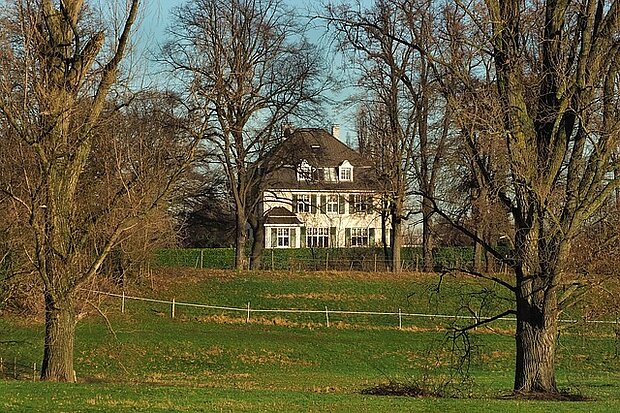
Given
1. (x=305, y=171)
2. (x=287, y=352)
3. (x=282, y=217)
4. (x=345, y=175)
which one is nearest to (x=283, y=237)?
(x=282, y=217)

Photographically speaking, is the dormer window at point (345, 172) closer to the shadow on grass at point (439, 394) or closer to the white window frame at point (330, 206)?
the white window frame at point (330, 206)

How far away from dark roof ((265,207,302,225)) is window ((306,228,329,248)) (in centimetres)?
133

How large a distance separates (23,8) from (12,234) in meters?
9.75

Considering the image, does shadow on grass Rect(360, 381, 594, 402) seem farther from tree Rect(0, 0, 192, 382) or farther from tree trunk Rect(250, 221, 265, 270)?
tree trunk Rect(250, 221, 265, 270)

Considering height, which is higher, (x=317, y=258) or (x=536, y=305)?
(x=317, y=258)

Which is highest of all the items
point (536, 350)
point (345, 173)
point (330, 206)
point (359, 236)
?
point (345, 173)

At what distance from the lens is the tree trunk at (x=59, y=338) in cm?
1697

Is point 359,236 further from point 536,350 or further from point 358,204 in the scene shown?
point 536,350

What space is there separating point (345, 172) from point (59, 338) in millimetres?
60263

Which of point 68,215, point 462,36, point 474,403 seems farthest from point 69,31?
point 474,403

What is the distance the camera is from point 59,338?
1698 centimetres

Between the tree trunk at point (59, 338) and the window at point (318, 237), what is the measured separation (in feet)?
186

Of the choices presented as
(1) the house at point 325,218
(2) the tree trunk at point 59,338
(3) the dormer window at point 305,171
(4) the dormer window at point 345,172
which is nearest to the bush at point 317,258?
(3) the dormer window at point 305,171

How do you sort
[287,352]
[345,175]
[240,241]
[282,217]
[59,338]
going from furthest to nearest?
[345,175] → [282,217] → [240,241] → [287,352] → [59,338]
